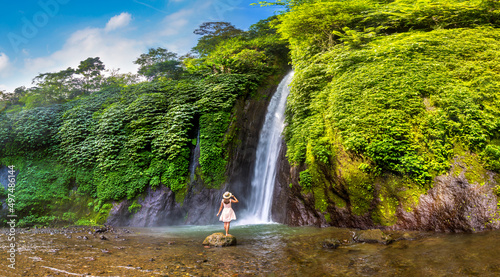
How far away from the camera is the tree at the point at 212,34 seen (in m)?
19.7

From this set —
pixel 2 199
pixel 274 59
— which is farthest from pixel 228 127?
pixel 2 199

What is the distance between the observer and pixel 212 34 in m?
20.2

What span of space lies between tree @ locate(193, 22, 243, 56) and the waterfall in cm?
932

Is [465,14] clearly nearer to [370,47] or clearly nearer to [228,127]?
[370,47]

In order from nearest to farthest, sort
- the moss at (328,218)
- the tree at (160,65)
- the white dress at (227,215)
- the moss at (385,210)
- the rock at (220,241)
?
the rock at (220,241) → the moss at (385,210) → the white dress at (227,215) → the moss at (328,218) → the tree at (160,65)

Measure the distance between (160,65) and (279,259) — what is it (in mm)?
18075

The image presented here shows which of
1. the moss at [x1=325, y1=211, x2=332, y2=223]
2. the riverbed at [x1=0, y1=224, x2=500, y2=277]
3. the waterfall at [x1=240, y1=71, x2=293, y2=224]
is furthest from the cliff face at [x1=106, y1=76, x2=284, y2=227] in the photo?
the riverbed at [x1=0, y1=224, x2=500, y2=277]

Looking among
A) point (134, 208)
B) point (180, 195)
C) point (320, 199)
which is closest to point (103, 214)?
point (134, 208)

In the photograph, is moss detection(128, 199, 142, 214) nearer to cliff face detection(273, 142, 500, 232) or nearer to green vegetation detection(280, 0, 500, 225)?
green vegetation detection(280, 0, 500, 225)

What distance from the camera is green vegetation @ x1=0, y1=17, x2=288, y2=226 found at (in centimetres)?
1108

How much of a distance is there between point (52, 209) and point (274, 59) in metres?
14.3

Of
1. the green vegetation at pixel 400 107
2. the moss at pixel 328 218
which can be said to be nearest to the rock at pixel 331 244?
the green vegetation at pixel 400 107

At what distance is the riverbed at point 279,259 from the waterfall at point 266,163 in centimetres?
472

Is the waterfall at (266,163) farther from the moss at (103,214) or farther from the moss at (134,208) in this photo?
the moss at (103,214)
